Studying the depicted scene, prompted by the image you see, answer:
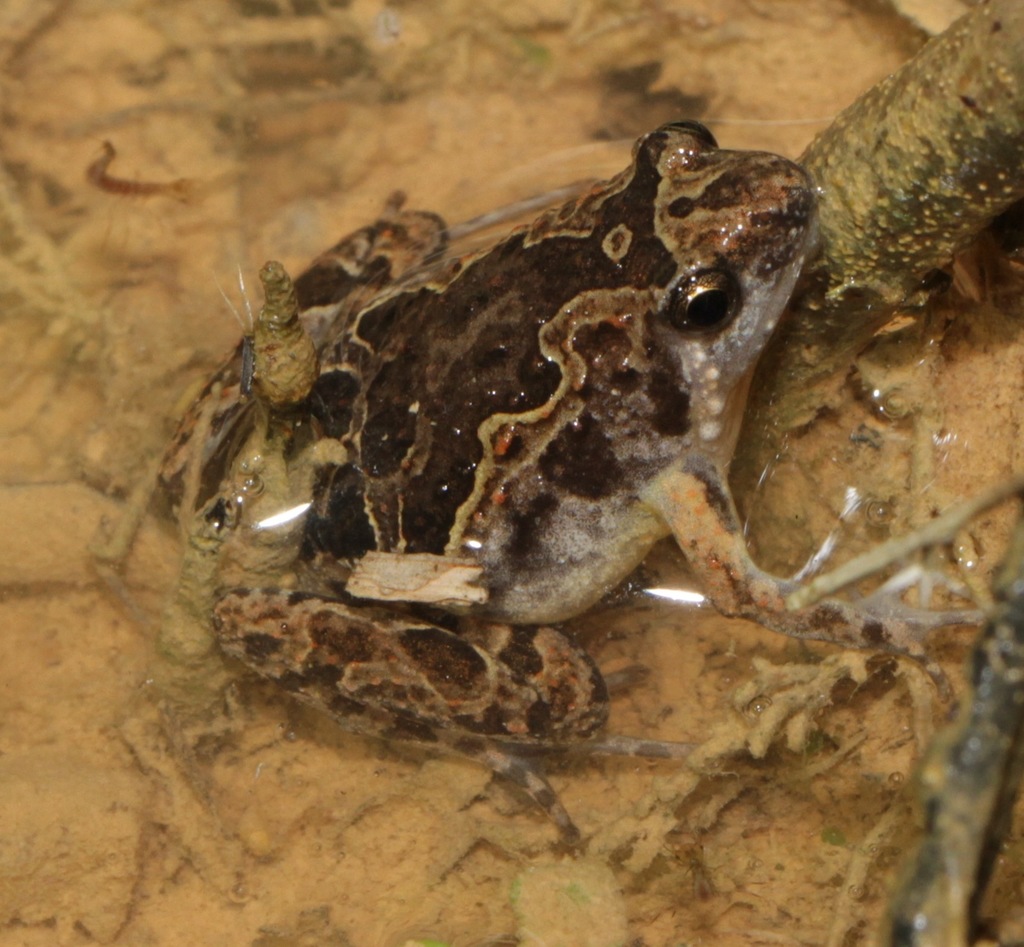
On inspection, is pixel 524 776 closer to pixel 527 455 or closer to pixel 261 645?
pixel 261 645

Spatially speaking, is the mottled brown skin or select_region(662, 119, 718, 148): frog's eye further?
select_region(662, 119, 718, 148): frog's eye

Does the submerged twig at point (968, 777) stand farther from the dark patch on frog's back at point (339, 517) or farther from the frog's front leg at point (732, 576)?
the dark patch on frog's back at point (339, 517)

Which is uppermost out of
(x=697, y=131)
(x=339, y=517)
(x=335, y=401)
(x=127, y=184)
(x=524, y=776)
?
(x=697, y=131)

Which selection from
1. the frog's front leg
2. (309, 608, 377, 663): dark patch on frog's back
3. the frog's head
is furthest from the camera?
(309, 608, 377, 663): dark patch on frog's back

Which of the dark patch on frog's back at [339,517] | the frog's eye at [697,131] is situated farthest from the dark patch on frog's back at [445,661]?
the frog's eye at [697,131]

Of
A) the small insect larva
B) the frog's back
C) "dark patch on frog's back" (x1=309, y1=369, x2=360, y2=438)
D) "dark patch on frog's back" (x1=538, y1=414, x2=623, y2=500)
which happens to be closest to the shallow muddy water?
the small insect larva

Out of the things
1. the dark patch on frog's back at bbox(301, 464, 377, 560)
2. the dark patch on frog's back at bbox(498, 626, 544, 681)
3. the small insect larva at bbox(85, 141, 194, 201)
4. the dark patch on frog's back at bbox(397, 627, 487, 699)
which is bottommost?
the dark patch on frog's back at bbox(498, 626, 544, 681)

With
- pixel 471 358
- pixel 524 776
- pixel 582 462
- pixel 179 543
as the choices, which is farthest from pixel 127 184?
pixel 524 776

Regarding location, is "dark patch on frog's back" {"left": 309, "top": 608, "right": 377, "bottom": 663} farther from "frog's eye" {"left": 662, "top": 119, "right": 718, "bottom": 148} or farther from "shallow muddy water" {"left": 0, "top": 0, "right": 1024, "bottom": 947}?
"frog's eye" {"left": 662, "top": 119, "right": 718, "bottom": 148}
